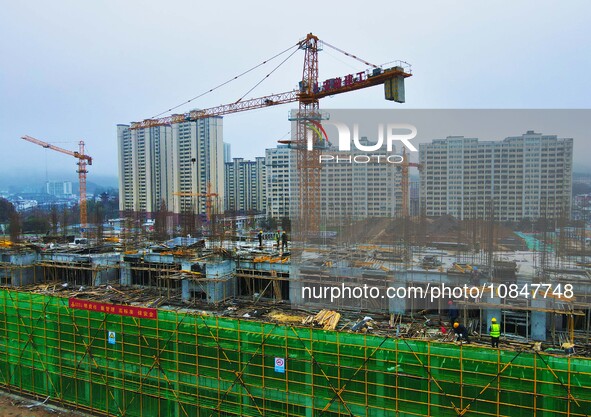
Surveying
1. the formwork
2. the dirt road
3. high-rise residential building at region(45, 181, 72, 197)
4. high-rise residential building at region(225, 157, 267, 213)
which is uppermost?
high-rise residential building at region(45, 181, 72, 197)

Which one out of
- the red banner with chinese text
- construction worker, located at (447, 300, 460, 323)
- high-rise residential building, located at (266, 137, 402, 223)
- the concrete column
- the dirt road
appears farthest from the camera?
high-rise residential building, located at (266, 137, 402, 223)

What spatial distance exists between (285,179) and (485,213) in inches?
1220

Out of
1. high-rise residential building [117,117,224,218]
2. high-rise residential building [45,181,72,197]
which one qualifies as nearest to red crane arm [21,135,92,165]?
high-rise residential building [117,117,224,218]

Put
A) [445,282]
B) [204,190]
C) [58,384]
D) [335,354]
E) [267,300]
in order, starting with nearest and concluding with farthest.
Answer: [335,354], [58,384], [445,282], [267,300], [204,190]

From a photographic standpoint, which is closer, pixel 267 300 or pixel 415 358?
pixel 415 358

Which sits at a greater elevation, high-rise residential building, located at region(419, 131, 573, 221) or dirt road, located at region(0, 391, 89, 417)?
high-rise residential building, located at region(419, 131, 573, 221)

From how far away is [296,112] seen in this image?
670 inches

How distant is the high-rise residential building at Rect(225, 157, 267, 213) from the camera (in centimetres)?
4547

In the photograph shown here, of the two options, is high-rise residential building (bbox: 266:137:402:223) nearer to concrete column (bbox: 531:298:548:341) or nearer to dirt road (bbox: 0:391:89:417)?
concrete column (bbox: 531:298:548:341)

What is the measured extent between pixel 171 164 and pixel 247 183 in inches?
374

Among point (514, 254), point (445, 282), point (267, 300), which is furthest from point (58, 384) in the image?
point (514, 254)

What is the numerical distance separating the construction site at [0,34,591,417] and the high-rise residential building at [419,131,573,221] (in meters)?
0.66

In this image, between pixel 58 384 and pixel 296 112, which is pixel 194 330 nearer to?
pixel 58 384

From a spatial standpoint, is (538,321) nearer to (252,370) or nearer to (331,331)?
(331,331)
